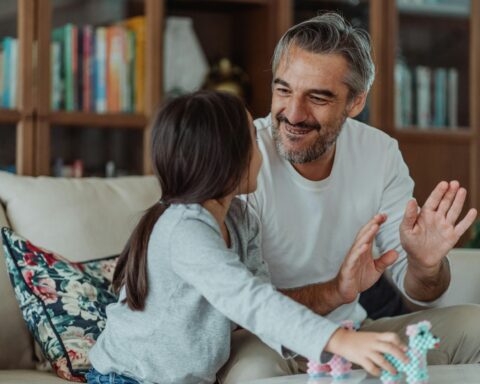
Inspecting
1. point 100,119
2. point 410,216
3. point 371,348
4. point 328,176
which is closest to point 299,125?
point 328,176

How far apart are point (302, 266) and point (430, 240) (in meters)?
0.33

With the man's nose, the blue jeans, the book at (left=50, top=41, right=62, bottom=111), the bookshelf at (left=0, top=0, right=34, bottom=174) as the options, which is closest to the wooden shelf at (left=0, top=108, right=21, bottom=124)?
the bookshelf at (left=0, top=0, right=34, bottom=174)

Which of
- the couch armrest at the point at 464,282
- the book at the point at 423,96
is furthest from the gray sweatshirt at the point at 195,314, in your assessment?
the book at the point at 423,96

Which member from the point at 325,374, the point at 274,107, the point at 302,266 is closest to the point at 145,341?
the point at 325,374

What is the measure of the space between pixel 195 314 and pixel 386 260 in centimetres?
39

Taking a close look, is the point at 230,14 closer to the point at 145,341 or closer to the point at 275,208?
the point at 275,208

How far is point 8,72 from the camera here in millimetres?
2814

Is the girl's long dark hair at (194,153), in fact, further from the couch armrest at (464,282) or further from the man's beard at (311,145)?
the couch armrest at (464,282)

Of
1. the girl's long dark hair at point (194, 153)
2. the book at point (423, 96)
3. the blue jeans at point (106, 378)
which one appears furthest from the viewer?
the book at point (423, 96)

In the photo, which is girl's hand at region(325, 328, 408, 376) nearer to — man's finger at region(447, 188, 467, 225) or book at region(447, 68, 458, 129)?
man's finger at region(447, 188, 467, 225)

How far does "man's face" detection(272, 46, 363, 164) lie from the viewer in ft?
7.12

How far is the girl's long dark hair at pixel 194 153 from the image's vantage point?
166 cm

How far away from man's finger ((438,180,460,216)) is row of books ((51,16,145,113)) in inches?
53.9

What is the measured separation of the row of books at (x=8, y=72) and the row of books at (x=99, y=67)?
118mm
